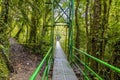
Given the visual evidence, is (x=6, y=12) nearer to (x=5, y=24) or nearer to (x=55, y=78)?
(x=5, y=24)

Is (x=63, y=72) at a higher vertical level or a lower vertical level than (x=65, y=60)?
higher

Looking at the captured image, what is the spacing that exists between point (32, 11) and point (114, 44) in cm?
Answer: 887

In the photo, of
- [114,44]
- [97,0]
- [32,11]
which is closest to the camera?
[97,0]

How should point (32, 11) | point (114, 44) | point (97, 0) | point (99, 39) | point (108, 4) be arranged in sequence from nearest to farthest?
point (97, 0)
point (99, 39)
point (114, 44)
point (108, 4)
point (32, 11)

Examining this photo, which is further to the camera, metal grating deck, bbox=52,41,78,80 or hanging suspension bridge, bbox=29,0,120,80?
metal grating deck, bbox=52,41,78,80

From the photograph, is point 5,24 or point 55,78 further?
point 5,24

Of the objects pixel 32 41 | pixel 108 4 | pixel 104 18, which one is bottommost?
pixel 32 41

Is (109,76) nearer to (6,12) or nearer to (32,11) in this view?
(6,12)

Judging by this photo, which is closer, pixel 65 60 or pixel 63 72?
pixel 63 72

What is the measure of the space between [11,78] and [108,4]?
20.3 feet

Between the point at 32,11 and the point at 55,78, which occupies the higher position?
the point at 32,11

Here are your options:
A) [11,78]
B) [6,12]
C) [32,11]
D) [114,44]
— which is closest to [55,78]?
[11,78]

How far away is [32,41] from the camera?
1798cm

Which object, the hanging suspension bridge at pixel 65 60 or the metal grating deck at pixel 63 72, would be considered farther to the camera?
the metal grating deck at pixel 63 72
